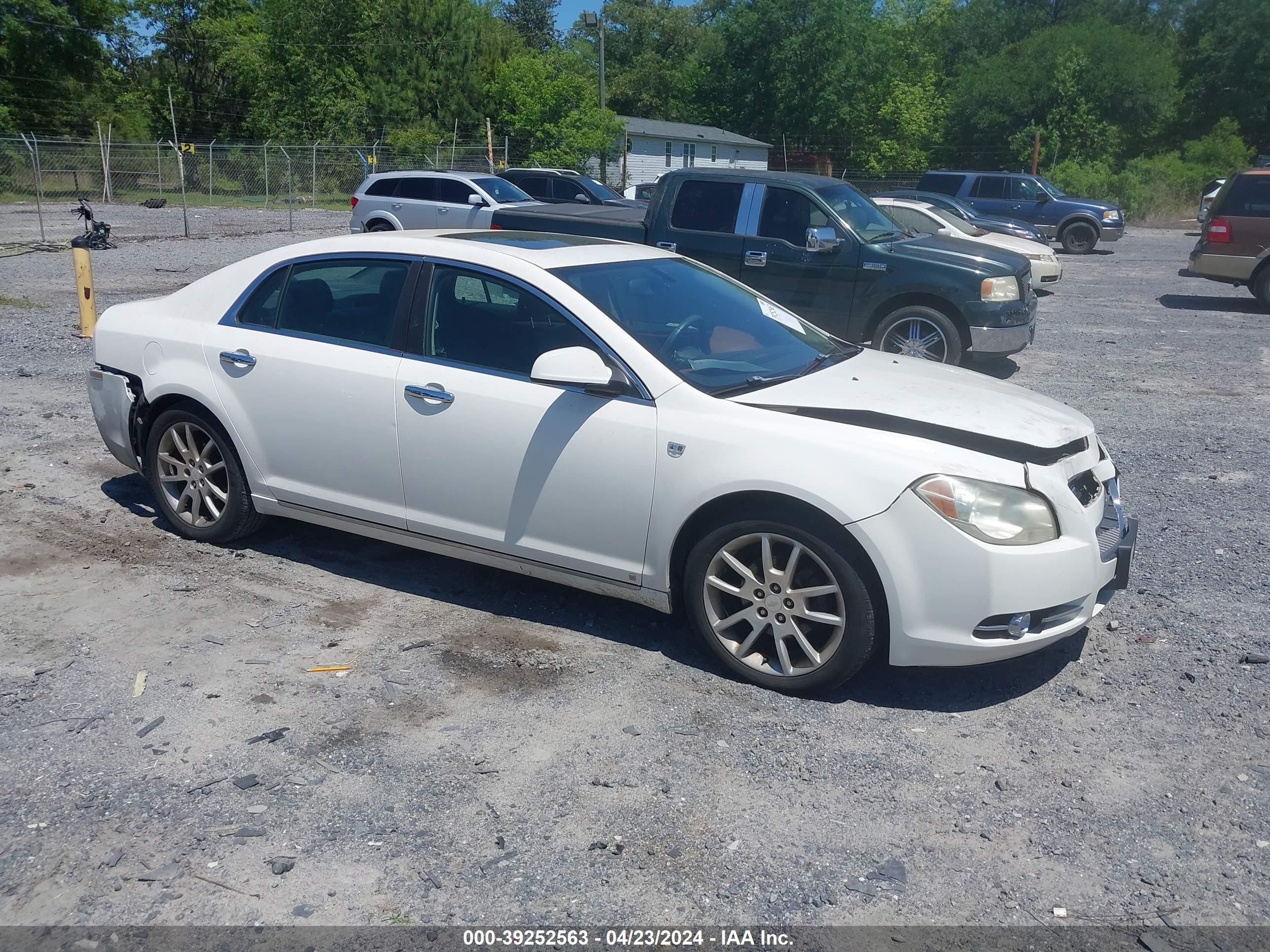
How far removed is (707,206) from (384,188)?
476 inches

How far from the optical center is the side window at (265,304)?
533 centimetres

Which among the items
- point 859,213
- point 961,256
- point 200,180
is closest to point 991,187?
point 859,213

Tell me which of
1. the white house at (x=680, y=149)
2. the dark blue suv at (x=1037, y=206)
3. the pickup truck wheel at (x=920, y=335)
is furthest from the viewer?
the white house at (x=680, y=149)

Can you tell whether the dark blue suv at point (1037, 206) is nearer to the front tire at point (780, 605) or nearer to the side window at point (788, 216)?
the side window at point (788, 216)

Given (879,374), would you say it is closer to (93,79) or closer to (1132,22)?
(93,79)

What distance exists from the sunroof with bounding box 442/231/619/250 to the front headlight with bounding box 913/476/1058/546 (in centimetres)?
225

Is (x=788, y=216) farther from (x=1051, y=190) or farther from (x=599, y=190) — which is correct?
(x=1051, y=190)

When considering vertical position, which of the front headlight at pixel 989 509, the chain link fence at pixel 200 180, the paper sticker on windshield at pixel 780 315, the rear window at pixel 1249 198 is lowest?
the chain link fence at pixel 200 180

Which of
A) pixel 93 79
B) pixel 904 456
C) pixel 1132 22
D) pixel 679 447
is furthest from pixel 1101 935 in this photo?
pixel 1132 22

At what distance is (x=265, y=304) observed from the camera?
5.36m

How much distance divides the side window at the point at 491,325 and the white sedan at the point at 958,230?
39.5 ft

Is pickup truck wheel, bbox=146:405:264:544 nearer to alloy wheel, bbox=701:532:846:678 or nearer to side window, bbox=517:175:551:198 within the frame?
alloy wheel, bbox=701:532:846:678

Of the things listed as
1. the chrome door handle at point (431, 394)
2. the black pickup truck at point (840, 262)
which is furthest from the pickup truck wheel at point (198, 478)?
the black pickup truck at point (840, 262)

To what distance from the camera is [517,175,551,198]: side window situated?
24594 mm
